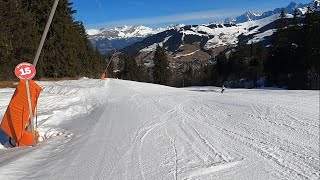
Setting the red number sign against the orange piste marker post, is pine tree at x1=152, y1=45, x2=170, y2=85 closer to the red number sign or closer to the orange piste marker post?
the orange piste marker post

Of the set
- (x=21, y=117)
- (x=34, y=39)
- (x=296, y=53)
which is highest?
(x=34, y=39)

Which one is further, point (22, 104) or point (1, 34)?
point (1, 34)

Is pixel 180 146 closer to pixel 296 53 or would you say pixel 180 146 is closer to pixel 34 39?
pixel 34 39

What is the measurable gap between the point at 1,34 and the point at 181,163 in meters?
30.8

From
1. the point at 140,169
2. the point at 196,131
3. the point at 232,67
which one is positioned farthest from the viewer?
the point at 232,67

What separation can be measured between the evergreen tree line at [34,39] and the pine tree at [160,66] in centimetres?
3973

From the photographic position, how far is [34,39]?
40.2m

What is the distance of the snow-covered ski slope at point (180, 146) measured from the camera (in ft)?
22.0

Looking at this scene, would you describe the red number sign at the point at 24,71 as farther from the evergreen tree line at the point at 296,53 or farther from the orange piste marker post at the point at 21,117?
the evergreen tree line at the point at 296,53

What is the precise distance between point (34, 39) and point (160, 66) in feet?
181

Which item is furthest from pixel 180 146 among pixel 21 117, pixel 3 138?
pixel 3 138

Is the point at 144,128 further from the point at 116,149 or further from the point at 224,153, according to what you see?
the point at 224,153

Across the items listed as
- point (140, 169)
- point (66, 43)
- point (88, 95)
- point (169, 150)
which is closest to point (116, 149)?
point (169, 150)

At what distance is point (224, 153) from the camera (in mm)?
7684
